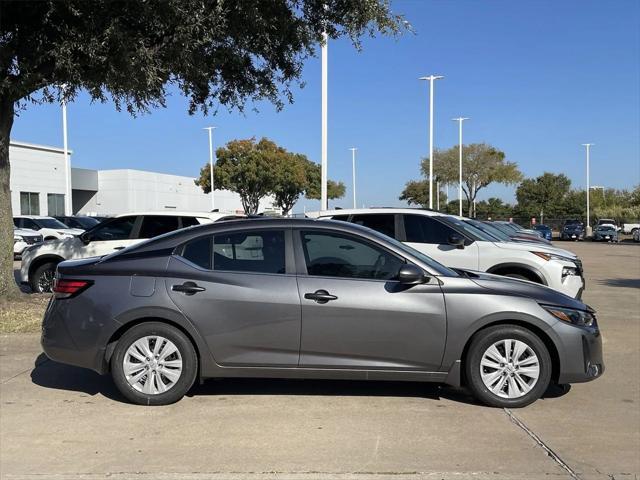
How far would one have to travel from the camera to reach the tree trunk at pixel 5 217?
8.90 metres

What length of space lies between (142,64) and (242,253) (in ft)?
11.6

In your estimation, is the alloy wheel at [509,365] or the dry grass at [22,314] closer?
the alloy wheel at [509,365]

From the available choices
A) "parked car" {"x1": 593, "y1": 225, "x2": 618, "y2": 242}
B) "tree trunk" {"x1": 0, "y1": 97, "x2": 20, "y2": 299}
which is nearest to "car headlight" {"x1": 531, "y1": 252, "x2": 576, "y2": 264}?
"tree trunk" {"x1": 0, "y1": 97, "x2": 20, "y2": 299}

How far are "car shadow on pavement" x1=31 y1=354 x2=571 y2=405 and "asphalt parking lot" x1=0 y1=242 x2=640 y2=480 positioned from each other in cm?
2

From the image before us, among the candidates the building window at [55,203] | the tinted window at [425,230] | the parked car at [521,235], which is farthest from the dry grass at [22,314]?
the building window at [55,203]

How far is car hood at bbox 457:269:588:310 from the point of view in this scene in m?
5.16

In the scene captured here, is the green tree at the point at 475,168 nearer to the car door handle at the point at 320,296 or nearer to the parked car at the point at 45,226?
the parked car at the point at 45,226

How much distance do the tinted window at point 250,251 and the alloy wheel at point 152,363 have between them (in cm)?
82

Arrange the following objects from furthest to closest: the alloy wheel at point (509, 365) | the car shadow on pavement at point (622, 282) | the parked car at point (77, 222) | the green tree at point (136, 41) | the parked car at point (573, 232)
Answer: the parked car at point (573, 232), the parked car at point (77, 222), the car shadow on pavement at point (622, 282), the green tree at point (136, 41), the alloy wheel at point (509, 365)

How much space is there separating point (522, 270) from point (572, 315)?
12.6 feet

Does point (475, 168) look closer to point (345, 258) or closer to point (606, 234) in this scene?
point (606, 234)

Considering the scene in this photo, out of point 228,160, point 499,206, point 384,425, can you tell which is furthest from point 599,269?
point 499,206

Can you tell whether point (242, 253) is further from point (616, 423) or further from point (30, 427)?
point (616, 423)

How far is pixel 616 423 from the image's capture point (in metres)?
4.99
